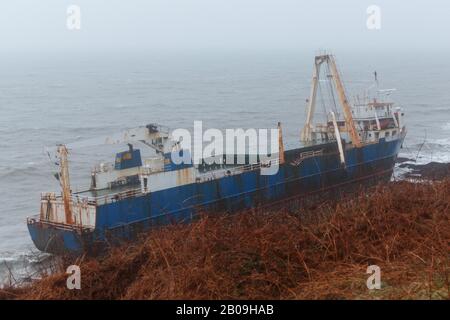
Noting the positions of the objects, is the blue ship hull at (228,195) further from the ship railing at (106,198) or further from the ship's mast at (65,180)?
the ship's mast at (65,180)

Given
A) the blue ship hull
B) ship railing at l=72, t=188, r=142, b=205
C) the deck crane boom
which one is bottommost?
the blue ship hull

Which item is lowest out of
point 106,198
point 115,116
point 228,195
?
point 228,195

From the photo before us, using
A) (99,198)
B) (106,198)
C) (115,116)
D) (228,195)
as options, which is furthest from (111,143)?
(115,116)

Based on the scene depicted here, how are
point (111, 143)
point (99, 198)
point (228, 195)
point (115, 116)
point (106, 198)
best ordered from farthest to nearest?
point (115, 116) < point (228, 195) < point (111, 143) < point (106, 198) < point (99, 198)

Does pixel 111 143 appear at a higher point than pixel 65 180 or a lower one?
higher

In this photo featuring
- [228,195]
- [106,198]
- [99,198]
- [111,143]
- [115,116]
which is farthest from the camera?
[115,116]

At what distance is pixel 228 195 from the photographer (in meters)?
19.0

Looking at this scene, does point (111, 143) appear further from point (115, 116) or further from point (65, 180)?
point (115, 116)

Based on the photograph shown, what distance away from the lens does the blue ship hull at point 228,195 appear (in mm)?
15945

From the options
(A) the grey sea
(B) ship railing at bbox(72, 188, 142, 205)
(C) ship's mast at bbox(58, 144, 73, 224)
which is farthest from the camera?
(A) the grey sea

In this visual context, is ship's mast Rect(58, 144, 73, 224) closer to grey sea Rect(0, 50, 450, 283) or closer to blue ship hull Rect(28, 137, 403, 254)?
blue ship hull Rect(28, 137, 403, 254)

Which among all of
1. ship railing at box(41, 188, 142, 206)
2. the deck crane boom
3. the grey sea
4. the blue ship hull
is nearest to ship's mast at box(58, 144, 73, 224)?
the deck crane boom

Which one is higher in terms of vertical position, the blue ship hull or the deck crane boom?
the deck crane boom

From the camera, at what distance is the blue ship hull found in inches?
628
